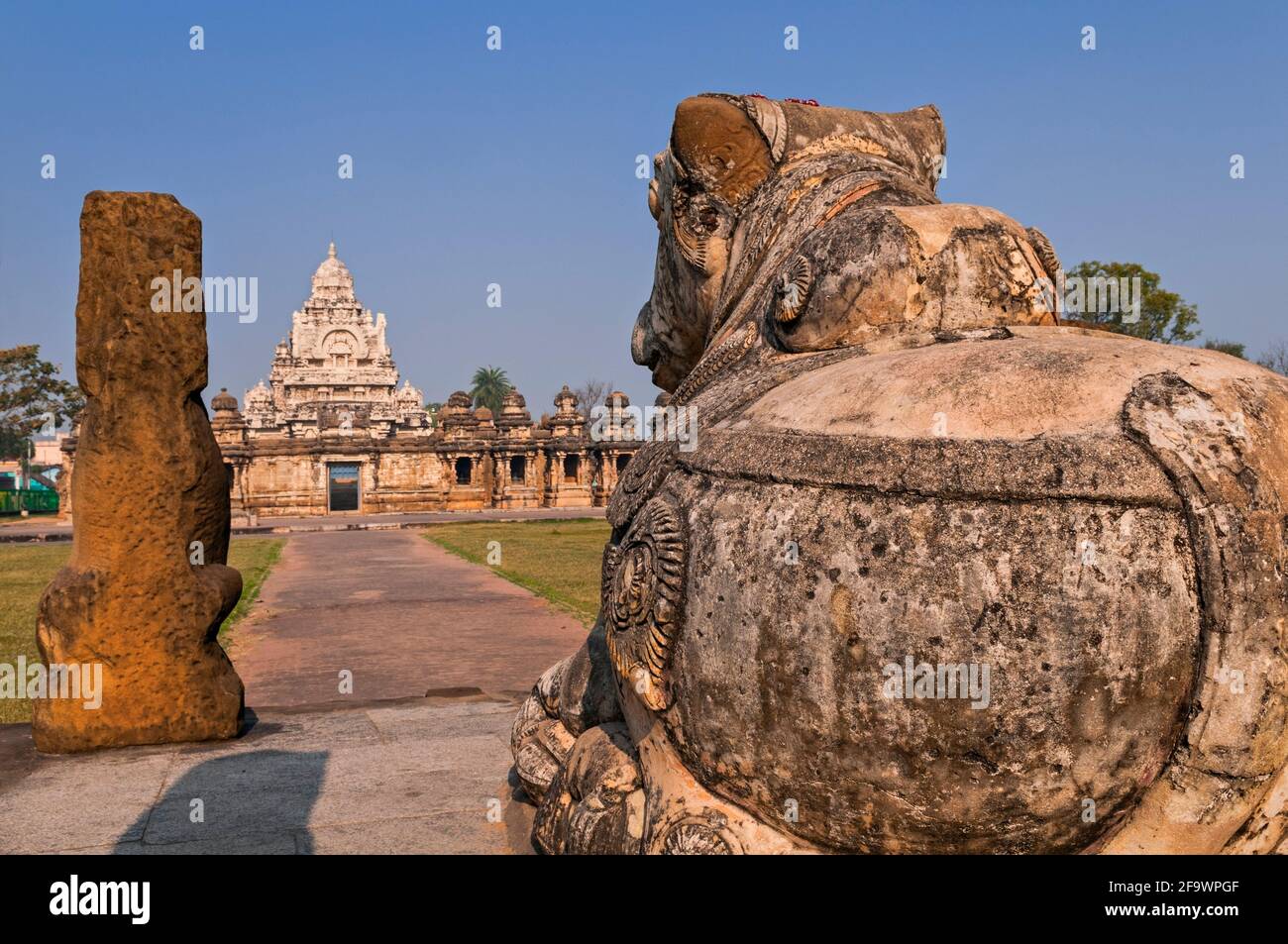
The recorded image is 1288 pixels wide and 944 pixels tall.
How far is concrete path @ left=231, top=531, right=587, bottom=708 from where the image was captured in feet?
31.0

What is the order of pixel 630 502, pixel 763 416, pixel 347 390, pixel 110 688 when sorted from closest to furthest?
pixel 763 416 < pixel 630 502 < pixel 110 688 < pixel 347 390

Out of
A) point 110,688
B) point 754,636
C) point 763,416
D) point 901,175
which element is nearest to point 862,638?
point 754,636

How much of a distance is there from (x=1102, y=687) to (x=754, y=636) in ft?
2.14

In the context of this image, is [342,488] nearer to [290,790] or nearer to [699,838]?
[290,790]

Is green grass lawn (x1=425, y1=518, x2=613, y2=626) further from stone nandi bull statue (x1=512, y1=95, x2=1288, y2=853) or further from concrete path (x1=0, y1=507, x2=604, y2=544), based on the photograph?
stone nandi bull statue (x1=512, y1=95, x2=1288, y2=853)

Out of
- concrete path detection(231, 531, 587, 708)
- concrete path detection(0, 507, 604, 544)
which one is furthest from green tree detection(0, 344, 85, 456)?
concrete path detection(231, 531, 587, 708)

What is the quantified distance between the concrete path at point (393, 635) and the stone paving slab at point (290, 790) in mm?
1175

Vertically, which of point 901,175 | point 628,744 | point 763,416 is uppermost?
point 901,175

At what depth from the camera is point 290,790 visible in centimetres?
473

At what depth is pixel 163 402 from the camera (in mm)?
5973

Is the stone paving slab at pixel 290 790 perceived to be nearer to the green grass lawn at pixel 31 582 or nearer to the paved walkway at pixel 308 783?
the paved walkway at pixel 308 783

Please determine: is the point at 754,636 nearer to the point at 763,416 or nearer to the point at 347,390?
the point at 763,416

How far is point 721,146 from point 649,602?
171 centimetres

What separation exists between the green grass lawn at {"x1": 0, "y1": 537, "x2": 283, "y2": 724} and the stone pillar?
1669 mm
